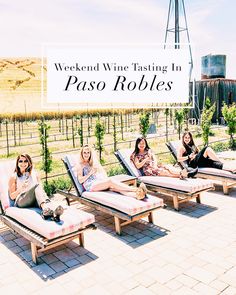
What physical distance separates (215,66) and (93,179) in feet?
91.1

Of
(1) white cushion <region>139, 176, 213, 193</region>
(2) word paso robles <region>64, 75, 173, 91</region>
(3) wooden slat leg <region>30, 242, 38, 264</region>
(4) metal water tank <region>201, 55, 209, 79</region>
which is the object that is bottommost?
(3) wooden slat leg <region>30, 242, 38, 264</region>

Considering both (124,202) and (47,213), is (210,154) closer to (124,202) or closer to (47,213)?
(124,202)

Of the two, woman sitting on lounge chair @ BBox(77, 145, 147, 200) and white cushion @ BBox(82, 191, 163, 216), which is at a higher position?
woman sitting on lounge chair @ BBox(77, 145, 147, 200)

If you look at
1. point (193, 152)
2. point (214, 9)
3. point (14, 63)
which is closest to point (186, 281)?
point (193, 152)

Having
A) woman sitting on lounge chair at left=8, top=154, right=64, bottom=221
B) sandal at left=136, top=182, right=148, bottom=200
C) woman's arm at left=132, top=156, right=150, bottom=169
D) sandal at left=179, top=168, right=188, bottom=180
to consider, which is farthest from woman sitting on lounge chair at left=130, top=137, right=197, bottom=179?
woman sitting on lounge chair at left=8, top=154, right=64, bottom=221

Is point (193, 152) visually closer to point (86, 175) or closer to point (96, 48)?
point (86, 175)

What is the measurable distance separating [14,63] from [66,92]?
3016 inches

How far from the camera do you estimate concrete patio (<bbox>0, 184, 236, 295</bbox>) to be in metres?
4.17

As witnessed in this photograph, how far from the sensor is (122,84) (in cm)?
1198

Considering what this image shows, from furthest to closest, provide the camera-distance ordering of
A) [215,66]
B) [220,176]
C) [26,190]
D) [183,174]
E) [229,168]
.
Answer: [215,66]
[229,168]
[220,176]
[183,174]
[26,190]

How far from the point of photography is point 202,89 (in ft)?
97.2

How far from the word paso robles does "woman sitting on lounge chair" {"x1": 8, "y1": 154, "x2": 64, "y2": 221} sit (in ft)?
19.0

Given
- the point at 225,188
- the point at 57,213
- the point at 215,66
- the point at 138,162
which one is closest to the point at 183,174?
the point at 138,162

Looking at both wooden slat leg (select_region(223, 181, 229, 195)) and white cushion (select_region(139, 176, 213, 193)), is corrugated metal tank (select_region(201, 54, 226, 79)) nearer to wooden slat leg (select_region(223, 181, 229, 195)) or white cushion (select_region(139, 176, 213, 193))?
wooden slat leg (select_region(223, 181, 229, 195))
